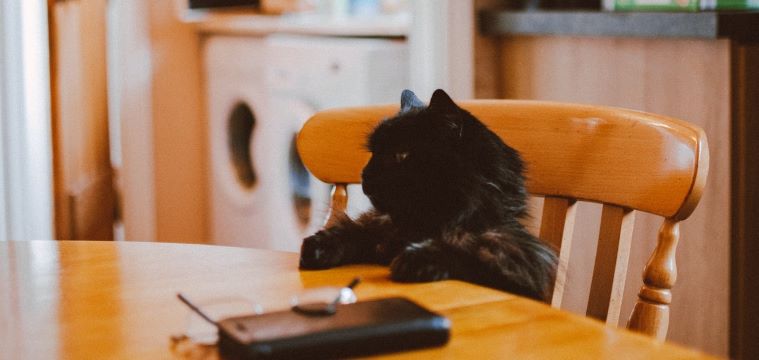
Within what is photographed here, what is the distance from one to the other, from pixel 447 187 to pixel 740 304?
1.16 meters

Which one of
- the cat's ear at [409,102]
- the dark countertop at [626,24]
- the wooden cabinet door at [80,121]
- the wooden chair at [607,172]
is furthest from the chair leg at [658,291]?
the wooden cabinet door at [80,121]

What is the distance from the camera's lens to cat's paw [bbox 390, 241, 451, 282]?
3.04ft

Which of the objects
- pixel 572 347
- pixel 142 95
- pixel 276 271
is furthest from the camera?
pixel 142 95

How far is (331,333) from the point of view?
0.68 metres

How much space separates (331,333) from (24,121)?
7.19 ft

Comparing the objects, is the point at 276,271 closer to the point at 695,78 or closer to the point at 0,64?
the point at 695,78

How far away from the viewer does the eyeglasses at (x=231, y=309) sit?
73 centimetres

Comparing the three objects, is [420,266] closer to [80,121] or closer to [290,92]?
[290,92]

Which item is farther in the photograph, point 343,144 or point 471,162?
point 343,144

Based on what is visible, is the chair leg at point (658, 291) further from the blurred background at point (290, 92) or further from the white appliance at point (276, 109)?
the white appliance at point (276, 109)

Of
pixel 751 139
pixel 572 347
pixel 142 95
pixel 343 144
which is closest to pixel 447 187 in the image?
pixel 343 144

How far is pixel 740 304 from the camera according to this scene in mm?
2023

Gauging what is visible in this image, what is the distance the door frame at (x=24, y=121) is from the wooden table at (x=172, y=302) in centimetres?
162

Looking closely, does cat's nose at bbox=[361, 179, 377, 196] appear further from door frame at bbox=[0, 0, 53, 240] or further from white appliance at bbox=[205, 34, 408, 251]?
door frame at bbox=[0, 0, 53, 240]
